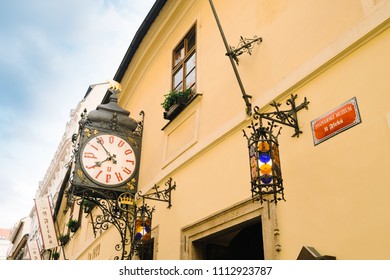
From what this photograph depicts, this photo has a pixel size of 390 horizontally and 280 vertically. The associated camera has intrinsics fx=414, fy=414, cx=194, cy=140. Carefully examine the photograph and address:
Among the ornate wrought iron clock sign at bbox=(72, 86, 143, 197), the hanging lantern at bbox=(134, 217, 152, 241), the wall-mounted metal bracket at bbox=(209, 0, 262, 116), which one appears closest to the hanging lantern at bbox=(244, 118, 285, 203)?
the wall-mounted metal bracket at bbox=(209, 0, 262, 116)

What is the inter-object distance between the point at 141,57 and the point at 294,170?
614cm

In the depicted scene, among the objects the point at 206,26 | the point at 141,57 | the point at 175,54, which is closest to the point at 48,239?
the point at 141,57

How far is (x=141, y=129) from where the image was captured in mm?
8328

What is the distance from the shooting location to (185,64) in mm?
7277

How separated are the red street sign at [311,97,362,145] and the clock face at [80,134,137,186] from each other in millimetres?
4219

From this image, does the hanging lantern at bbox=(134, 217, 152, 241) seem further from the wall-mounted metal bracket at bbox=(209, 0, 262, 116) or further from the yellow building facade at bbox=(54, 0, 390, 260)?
the wall-mounted metal bracket at bbox=(209, 0, 262, 116)

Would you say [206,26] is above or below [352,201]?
above

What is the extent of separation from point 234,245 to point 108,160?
2.70m

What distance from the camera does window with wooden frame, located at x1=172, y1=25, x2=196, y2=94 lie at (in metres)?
6.89

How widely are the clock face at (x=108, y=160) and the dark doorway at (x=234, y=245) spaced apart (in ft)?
7.93

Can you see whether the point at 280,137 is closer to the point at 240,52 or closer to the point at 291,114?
the point at 291,114

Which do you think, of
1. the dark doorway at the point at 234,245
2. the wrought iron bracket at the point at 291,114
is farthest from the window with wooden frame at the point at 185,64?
the wrought iron bracket at the point at 291,114
